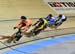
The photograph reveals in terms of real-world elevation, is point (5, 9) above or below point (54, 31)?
above

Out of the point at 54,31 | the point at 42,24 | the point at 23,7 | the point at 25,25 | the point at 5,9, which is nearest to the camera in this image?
the point at 25,25

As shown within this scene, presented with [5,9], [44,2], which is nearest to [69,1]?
[44,2]

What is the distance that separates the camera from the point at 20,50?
22.2 ft

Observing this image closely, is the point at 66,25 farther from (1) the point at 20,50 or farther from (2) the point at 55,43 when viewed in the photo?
(1) the point at 20,50

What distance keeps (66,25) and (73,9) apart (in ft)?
5.62

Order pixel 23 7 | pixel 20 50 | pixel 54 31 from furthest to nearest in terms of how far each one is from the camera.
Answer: pixel 23 7, pixel 54 31, pixel 20 50

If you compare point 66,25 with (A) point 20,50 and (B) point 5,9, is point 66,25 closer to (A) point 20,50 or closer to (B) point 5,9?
(B) point 5,9

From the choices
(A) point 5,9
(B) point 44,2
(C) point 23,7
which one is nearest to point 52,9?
(B) point 44,2

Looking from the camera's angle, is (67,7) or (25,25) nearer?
(25,25)

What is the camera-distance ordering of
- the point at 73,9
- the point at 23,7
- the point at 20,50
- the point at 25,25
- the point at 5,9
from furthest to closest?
the point at 73,9, the point at 23,7, the point at 5,9, the point at 25,25, the point at 20,50

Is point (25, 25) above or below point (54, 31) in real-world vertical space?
above

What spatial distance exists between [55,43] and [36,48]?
97 centimetres

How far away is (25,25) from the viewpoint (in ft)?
24.7

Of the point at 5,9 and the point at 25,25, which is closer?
the point at 25,25
